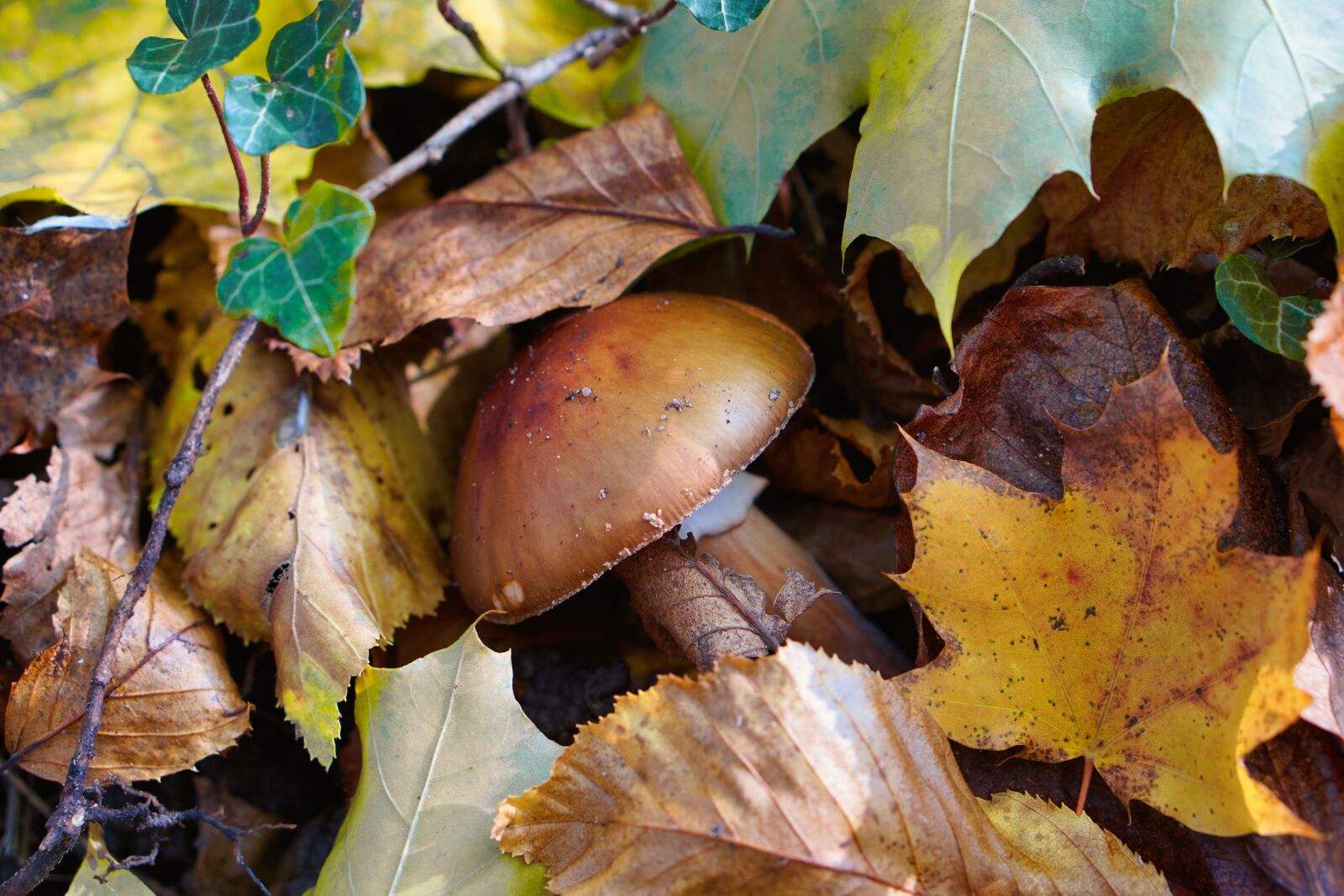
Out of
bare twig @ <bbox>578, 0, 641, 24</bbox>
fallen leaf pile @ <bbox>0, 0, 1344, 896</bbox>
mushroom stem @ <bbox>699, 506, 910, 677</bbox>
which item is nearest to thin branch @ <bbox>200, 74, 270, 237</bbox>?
fallen leaf pile @ <bbox>0, 0, 1344, 896</bbox>

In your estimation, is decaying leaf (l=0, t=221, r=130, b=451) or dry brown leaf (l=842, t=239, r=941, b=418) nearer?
decaying leaf (l=0, t=221, r=130, b=451)

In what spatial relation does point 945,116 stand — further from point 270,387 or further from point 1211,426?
point 270,387

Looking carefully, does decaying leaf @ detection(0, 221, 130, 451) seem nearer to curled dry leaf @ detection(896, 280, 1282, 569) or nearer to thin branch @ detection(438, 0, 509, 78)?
thin branch @ detection(438, 0, 509, 78)

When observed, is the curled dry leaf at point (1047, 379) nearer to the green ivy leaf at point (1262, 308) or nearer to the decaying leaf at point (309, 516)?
the green ivy leaf at point (1262, 308)

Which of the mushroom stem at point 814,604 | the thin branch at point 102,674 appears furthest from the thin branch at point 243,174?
the mushroom stem at point 814,604

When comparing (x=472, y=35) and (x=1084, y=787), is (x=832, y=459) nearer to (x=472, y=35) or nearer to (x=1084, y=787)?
(x=1084, y=787)

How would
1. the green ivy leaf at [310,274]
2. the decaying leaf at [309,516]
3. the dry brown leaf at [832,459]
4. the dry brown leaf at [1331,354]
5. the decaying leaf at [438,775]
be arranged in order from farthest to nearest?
the dry brown leaf at [832,459]
the decaying leaf at [309,516]
the green ivy leaf at [310,274]
the decaying leaf at [438,775]
the dry brown leaf at [1331,354]

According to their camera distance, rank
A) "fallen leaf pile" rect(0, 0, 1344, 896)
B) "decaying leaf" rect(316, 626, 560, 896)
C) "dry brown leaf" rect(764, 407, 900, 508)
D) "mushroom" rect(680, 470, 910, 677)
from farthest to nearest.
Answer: "dry brown leaf" rect(764, 407, 900, 508) → "mushroom" rect(680, 470, 910, 677) → "decaying leaf" rect(316, 626, 560, 896) → "fallen leaf pile" rect(0, 0, 1344, 896)
